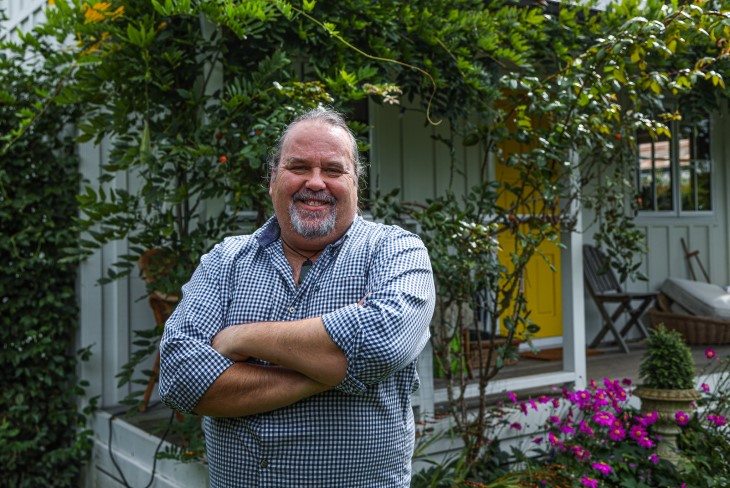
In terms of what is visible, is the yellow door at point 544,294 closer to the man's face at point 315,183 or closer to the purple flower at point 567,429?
the purple flower at point 567,429

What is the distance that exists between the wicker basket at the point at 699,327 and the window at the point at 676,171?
122cm

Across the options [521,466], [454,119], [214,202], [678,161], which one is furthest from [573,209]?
[678,161]

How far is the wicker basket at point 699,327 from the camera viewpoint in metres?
7.32

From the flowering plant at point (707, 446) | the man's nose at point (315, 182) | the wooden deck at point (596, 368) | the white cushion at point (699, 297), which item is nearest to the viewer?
the man's nose at point (315, 182)

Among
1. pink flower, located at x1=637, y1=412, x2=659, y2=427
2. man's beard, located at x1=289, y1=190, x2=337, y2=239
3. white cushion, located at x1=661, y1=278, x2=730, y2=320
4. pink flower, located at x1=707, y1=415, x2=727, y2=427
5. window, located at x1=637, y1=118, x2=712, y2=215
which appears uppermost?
window, located at x1=637, y1=118, x2=712, y2=215

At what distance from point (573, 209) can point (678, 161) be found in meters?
3.47

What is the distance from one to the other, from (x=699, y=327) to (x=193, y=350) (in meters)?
6.51

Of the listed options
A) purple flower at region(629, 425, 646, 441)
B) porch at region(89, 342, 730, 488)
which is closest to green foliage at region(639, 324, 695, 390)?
purple flower at region(629, 425, 646, 441)

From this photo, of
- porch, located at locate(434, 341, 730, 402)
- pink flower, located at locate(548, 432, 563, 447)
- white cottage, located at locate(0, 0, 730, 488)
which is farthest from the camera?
porch, located at locate(434, 341, 730, 402)

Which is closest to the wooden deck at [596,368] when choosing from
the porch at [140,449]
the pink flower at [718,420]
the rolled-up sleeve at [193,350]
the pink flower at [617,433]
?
the porch at [140,449]

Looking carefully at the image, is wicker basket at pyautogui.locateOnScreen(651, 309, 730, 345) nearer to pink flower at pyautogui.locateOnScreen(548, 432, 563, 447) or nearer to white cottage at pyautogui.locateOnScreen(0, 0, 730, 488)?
white cottage at pyautogui.locateOnScreen(0, 0, 730, 488)

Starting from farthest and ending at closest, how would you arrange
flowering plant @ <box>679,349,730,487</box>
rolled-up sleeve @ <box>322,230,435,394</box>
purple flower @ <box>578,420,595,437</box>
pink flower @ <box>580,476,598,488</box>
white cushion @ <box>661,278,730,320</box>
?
white cushion @ <box>661,278,730,320</box> < purple flower @ <box>578,420,595,437</box> < flowering plant @ <box>679,349,730,487</box> < pink flower @ <box>580,476,598,488</box> < rolled-up sleeve @ <box>322,230,435,394</box>

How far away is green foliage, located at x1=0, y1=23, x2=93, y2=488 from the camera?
4711 mm

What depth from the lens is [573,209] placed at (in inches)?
213
